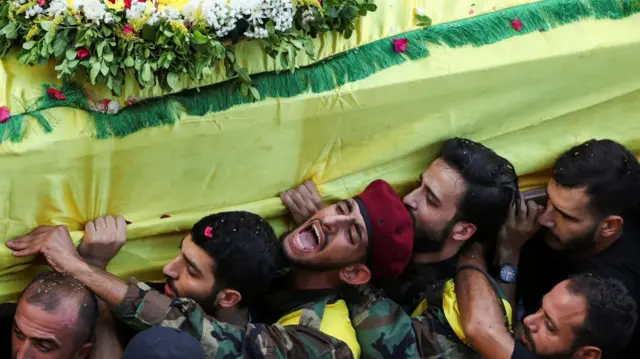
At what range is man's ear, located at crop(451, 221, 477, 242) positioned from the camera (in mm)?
2379

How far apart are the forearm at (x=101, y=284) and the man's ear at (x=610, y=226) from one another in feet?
4.83

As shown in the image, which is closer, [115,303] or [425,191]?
[115,303]

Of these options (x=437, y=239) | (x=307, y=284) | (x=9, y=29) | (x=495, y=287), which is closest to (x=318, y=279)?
(x=307, y=284)

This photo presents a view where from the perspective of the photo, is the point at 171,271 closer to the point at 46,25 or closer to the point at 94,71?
the point at 94,71

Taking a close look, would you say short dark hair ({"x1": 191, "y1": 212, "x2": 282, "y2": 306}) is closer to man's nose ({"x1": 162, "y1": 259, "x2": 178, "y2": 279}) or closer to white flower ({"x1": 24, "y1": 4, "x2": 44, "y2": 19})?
man's nose ({"x1": 162, "y1": 259, "x2": 178, "y2": 279})

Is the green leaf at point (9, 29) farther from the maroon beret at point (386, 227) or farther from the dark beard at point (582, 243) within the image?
the dark beard at point (582, 243)

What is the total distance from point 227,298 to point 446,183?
0.74 meters

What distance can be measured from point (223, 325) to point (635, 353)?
139 centimetres

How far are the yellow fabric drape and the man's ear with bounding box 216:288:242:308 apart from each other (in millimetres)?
261

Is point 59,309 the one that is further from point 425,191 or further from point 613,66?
point 613,66

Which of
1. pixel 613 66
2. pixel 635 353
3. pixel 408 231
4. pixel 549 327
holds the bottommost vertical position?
pixel 635 353

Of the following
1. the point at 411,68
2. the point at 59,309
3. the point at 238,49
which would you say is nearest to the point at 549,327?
the point at 411,68

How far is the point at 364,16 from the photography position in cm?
223

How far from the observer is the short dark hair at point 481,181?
2.31 metres
